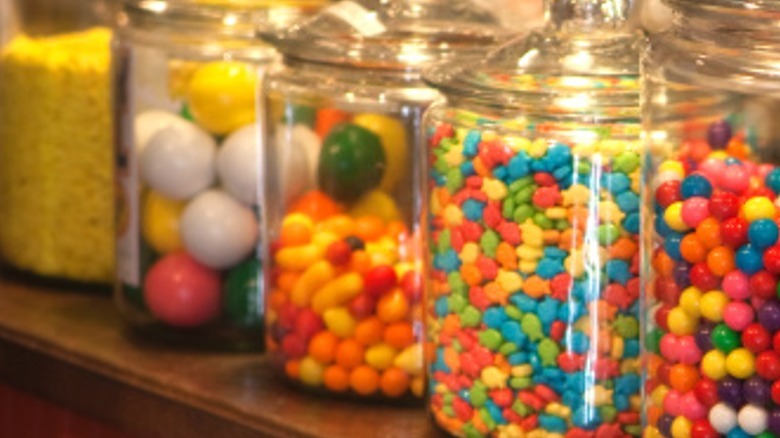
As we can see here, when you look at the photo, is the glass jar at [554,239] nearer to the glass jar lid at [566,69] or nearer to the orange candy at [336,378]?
the glass jar lid at [566,69]

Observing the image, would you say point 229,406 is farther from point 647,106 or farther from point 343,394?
point 647,106

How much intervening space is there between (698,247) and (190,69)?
0.60 metres

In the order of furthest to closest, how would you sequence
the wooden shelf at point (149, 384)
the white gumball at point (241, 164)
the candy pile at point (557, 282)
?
the white gumball at point (241, 164) → the wooden shelf at point (149, 384) → the candy pile at point (557, 282)

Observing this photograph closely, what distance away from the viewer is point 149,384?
1248 mm

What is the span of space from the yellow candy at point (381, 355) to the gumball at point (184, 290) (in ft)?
0.67

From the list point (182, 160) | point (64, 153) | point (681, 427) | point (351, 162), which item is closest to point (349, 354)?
point (351, 162)

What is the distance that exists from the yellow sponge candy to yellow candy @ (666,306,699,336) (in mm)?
762

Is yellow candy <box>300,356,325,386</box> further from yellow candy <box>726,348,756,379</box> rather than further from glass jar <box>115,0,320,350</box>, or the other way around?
yellow candy <box>726,348,756,379</box>

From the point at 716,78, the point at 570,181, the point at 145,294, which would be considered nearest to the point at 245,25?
the point at 145,294

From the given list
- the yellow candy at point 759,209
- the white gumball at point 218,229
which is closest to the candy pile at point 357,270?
the white gumball at point 218,229

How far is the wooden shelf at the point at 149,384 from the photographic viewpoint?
3.72 ft

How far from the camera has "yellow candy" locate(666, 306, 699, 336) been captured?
2.77 feet

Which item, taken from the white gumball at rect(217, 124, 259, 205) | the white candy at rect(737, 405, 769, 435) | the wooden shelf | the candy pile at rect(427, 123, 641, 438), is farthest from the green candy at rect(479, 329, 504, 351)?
the white gumball at rect(217, 124, 259, 205)

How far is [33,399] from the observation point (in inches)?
54.8
